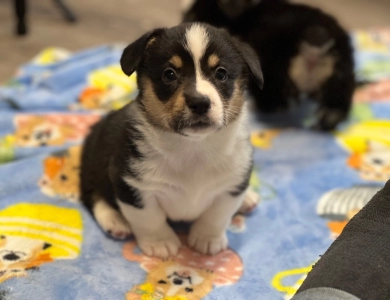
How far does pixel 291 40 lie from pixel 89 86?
147cm

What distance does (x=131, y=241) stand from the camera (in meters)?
2.21

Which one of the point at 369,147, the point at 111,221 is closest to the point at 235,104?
the point at 111,221

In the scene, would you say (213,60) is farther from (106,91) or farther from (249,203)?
(106,91)

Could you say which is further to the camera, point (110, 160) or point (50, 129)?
point (50, 129)

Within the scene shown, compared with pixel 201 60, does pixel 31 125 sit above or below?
below

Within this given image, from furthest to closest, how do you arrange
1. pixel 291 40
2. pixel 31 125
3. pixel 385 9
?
pixel 385 9 → pixel 291 40 → pixel 31 125

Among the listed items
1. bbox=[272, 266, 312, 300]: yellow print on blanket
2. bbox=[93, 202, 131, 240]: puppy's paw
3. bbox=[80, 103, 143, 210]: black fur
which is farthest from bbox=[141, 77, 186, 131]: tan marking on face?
bbox=[272, 266, 312, 300]: yellow print on blanket

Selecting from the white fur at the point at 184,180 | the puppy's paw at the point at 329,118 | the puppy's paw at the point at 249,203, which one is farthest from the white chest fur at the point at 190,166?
the puppy's paw at the point at 329,118

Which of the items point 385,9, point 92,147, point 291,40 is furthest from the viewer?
point 385,9

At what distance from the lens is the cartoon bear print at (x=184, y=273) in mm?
1913

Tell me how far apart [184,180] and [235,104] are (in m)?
0.37

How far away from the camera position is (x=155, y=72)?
1865 millimetres

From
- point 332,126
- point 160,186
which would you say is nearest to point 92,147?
point 160,186

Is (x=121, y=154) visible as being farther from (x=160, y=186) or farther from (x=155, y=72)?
(x=155, y=72)
